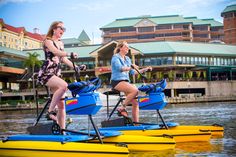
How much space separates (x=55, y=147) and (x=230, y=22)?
95.1m

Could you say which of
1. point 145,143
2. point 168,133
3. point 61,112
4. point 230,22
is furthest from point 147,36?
point 61,112

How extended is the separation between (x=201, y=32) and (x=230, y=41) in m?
12.0

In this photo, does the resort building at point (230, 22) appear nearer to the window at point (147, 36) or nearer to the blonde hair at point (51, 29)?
the window at point (147, 36)

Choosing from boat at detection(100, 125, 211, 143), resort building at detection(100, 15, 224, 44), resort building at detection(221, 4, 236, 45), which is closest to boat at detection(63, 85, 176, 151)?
boat at detection(100, 125, 211, 143)

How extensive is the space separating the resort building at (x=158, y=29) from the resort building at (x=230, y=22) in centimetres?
1085

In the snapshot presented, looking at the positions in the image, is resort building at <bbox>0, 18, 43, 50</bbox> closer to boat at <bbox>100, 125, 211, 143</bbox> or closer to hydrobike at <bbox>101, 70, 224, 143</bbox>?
hydrobike at <bbox>101, 70, 224, 143</bbox>

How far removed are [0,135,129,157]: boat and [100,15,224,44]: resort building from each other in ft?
330

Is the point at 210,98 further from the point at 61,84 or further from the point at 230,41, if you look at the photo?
the point at 61,84

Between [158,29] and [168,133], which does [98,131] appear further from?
[158,29]

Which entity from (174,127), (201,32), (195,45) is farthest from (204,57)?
(174,127)

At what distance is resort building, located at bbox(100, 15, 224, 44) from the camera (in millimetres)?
107375

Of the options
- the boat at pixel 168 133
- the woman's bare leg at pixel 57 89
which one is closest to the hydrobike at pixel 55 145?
the woman's bare leg at pixel 57 89

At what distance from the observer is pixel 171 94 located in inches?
2670

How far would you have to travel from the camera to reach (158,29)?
108 meters
